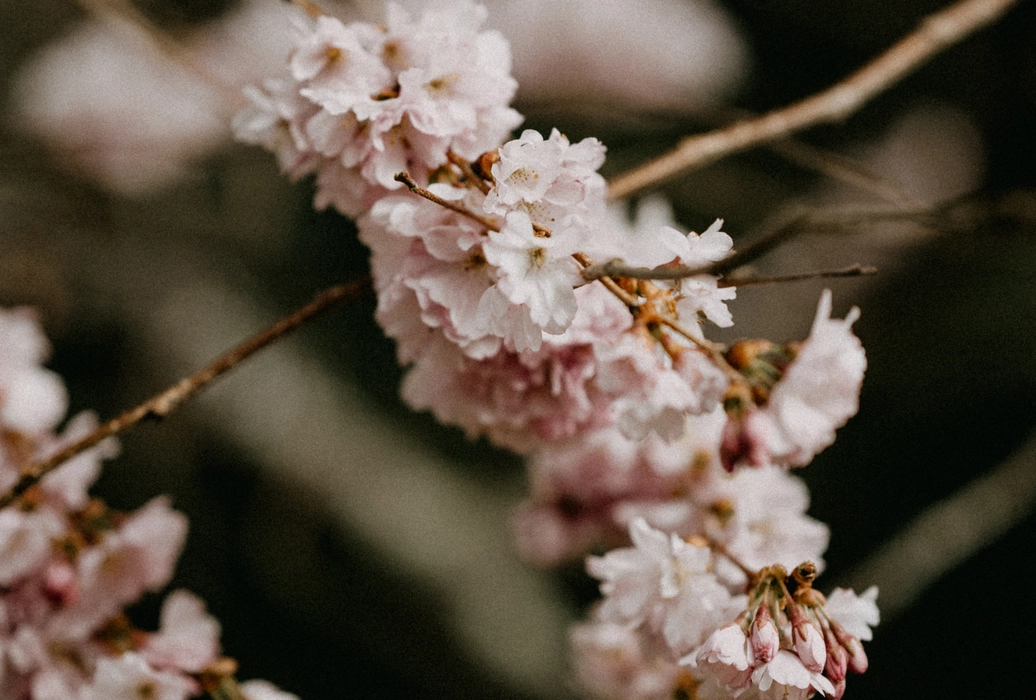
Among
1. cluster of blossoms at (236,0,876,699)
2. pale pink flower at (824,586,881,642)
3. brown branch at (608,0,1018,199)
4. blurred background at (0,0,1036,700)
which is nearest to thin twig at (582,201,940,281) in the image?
cluster of blossoms at (236,0,876,699)

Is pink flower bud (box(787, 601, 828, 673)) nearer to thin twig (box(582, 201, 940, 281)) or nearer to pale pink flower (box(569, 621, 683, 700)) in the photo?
thin twig (box(582, 201, 940, 281))

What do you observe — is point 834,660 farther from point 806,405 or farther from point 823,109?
point 823,109

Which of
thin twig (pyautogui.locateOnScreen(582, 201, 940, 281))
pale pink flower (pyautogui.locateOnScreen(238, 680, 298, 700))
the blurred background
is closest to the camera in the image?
thin twig (pyautogui.locateOnScreen(582, 201, 940, 281))

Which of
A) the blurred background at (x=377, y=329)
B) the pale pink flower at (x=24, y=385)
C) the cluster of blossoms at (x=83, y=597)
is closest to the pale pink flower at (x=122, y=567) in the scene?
the cluster of blossoms at (x=83, y=597)

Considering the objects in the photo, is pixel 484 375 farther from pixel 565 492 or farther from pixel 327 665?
pixel 327 665

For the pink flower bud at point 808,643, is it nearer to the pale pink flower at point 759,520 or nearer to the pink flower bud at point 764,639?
the pink flower bud at point 764,639

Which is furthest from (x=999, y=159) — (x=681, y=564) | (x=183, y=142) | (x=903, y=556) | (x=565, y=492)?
(x=183, y=142)
